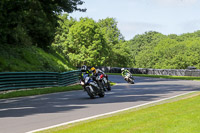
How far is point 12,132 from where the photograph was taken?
716 centimetres

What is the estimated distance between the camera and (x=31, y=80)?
21.3 metres

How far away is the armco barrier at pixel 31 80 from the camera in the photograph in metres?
19.3

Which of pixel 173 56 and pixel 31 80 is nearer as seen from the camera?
pixel 31 80

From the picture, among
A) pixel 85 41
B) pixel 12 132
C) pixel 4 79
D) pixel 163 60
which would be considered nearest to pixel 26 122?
pixel 12 132

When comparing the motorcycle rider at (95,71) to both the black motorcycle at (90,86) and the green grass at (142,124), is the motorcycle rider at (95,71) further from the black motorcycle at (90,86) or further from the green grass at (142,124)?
the green grass at (142,124)

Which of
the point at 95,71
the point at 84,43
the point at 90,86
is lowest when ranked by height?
the point at 90,86

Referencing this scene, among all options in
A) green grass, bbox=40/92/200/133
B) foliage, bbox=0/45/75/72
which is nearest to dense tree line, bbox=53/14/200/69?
foliage, bbox=0/45/75/72

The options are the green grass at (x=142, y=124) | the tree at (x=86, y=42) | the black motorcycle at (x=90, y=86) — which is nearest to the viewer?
the green grass at (x=142, y=124)

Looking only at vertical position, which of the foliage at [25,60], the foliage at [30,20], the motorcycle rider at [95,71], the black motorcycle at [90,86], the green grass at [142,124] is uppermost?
the foliage at [30,20]

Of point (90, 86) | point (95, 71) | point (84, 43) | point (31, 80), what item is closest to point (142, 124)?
point (90, 86)

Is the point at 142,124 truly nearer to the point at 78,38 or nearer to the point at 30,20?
the point at 30,20

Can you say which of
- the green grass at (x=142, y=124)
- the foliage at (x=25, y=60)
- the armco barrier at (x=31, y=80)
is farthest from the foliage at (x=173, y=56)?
the green grass at (x=142, y=124)

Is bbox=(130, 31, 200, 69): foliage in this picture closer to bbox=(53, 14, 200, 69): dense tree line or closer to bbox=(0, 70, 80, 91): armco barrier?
bbox=(53, 14, 200, 69): dense tree line

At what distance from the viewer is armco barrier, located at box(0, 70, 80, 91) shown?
19317mm
